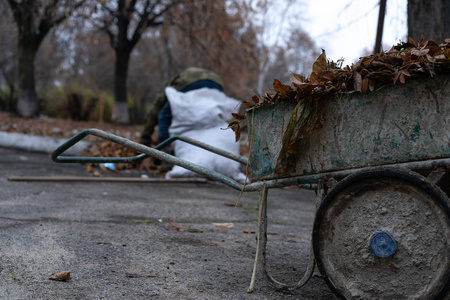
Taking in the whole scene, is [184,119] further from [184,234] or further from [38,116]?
[38,116]

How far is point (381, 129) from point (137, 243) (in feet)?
5.49

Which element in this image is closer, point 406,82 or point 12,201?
point 406,82

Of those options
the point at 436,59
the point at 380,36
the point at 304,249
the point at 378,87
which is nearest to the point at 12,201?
the point at 304,249

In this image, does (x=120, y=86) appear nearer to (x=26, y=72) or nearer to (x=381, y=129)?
(x=26, y=72)

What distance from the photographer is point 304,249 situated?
9.80 feet

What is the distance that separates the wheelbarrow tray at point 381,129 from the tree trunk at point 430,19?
2.95 meters

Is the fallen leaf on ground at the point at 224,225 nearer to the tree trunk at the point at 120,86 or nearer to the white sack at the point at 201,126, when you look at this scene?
the white sack at the point at 201,126

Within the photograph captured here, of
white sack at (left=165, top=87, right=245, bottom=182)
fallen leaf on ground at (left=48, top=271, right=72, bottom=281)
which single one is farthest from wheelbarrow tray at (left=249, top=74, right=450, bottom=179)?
white sack at (left=165, top=87, right=245, bottom=182)

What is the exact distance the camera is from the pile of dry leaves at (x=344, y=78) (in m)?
1.65

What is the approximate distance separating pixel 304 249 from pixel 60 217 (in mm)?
1842

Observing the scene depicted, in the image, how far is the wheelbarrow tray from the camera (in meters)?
1.65

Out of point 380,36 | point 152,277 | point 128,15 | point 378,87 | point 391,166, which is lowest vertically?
point 152,277

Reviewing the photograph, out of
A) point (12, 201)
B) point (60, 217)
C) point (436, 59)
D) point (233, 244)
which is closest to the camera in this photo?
point (436, 59)

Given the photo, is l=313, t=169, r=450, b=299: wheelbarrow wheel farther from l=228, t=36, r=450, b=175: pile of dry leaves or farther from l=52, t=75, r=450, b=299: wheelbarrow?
l=228, t=36, r=450, b=175: pile of dry leaves
